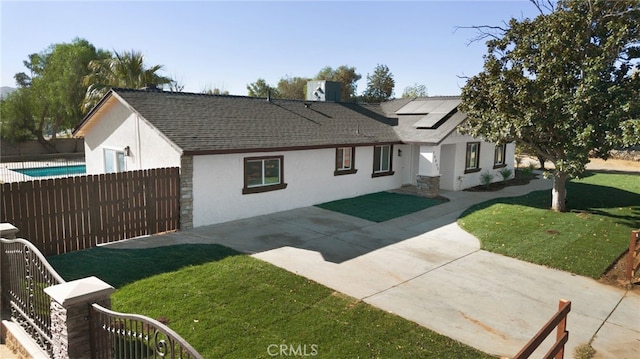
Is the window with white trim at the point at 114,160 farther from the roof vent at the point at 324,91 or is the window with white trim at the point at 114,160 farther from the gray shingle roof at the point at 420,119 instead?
the roof vent at the point at 324,91

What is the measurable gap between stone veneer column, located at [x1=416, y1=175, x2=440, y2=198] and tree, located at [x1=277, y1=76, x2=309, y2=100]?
41.7m

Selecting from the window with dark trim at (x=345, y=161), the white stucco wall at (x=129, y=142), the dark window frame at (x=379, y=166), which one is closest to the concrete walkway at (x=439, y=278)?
the white stucco wall at (x=129, y=142)

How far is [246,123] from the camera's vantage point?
51.2 ft

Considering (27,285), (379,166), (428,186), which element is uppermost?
(379,166)

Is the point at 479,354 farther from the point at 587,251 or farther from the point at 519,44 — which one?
the point at 519,44

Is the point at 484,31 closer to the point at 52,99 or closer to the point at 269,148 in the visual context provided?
the point at 269,148

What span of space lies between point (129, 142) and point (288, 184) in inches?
235

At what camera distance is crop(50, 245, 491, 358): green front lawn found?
6.16 m

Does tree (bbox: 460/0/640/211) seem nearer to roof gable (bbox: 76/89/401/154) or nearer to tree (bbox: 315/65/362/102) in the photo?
roof gable (bbox: 76/89/401/154)

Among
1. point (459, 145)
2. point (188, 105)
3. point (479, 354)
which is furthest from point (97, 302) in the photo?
point (459, 145)

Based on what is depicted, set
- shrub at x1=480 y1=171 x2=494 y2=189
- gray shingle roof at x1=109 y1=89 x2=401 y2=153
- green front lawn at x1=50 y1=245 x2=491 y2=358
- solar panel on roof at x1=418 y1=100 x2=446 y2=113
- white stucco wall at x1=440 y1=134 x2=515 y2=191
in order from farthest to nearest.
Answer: solar panel on roof at x1=418 y1=100 x2=446 y2=113
shrub at x1=480 y1=171 x2=494 y2=189
white stucco wall at x1=440 y1=134 x2=515 y2=191
gray shingle roof at x1=109 y1=89 x2=401 y2=153
green front lawn at x1=50 y1=245 x2=491 y2=358

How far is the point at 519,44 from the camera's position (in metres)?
14.2

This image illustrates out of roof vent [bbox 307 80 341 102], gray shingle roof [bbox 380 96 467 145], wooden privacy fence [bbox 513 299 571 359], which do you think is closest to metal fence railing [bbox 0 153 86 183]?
roof vent [bbox 307 80 341 102]

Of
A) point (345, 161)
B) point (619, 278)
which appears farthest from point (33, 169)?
point (619, 278)
